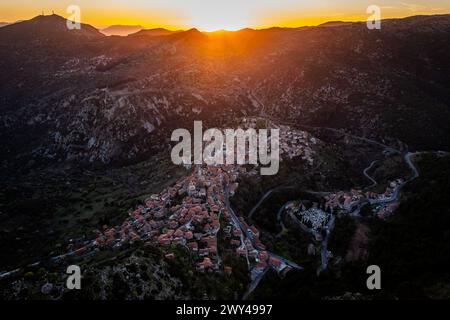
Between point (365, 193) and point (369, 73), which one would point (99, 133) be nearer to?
point (365, 193)

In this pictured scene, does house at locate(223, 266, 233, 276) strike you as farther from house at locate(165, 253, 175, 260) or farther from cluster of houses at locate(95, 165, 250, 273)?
house at locate(165, 253, 175, 260)

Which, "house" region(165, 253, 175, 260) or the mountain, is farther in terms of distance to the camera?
the mountain

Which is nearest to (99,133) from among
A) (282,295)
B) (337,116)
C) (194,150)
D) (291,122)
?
(194,150)

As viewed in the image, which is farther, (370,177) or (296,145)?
(296,145)

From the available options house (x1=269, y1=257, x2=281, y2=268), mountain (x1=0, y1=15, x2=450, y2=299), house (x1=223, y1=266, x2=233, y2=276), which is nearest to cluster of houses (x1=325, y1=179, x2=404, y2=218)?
mountain (x1=0, y1=15, x2=450, y2=299)

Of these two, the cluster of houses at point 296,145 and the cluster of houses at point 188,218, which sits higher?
the cluster of houses at point 296,145

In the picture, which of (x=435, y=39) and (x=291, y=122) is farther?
(x=435, y=39)

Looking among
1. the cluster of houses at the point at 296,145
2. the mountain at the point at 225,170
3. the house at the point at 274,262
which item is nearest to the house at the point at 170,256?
the mountain at the point at 225,170

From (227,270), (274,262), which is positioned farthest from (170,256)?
(274,262)

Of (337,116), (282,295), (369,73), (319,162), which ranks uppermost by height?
(369,73)

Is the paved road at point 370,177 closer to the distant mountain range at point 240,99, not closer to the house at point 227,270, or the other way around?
the distant mountain range at point 240,99

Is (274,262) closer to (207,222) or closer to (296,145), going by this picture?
(207,222)
